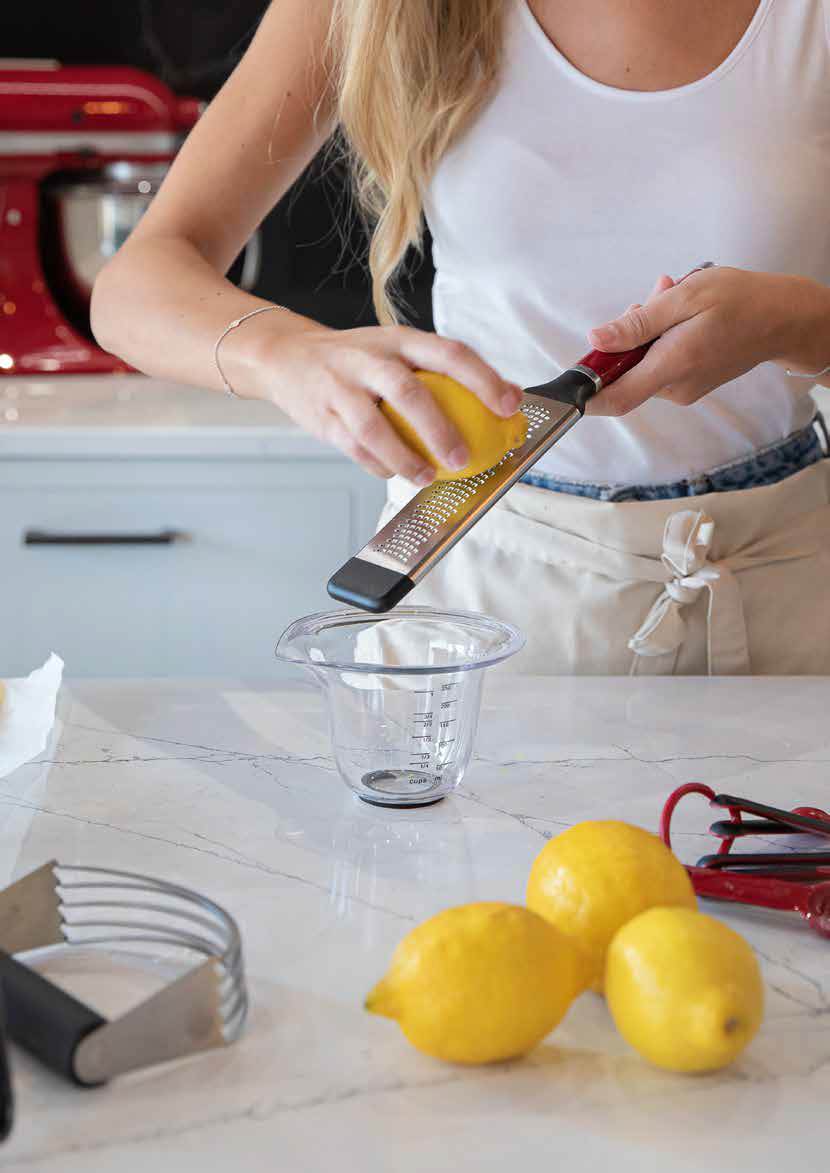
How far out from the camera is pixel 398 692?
835mm

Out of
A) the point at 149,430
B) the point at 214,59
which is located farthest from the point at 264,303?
the point at 214,59

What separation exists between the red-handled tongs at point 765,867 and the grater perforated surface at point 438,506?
0.21 m

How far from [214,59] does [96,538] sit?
0.99 meters

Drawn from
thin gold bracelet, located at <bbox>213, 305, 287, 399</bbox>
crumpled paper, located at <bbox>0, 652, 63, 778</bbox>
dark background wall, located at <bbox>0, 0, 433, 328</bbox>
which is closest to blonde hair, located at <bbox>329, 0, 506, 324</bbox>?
thin gold bracelet, located at <bbox>213, 305, 287, 399</bbox>

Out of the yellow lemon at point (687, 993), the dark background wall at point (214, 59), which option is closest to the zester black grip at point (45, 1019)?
the yellow lemon at point (687, 993)

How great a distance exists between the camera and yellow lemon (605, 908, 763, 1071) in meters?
0.56

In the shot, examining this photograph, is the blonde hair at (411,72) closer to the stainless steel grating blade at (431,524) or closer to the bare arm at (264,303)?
the bare arm at (264,303)

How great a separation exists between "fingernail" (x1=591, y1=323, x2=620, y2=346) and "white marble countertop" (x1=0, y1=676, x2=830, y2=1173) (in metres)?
0.28

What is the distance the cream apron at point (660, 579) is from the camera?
119 cm

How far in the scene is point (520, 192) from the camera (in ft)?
3.94

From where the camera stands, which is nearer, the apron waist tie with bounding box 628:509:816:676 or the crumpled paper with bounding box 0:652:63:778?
the crumpled paper with bounding box 0:652:63:778

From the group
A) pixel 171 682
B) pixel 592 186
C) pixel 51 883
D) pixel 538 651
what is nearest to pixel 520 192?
pixel 592 186

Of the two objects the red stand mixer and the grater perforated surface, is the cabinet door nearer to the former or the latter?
the red stand mixer

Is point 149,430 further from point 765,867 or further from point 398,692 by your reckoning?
point 765,867
